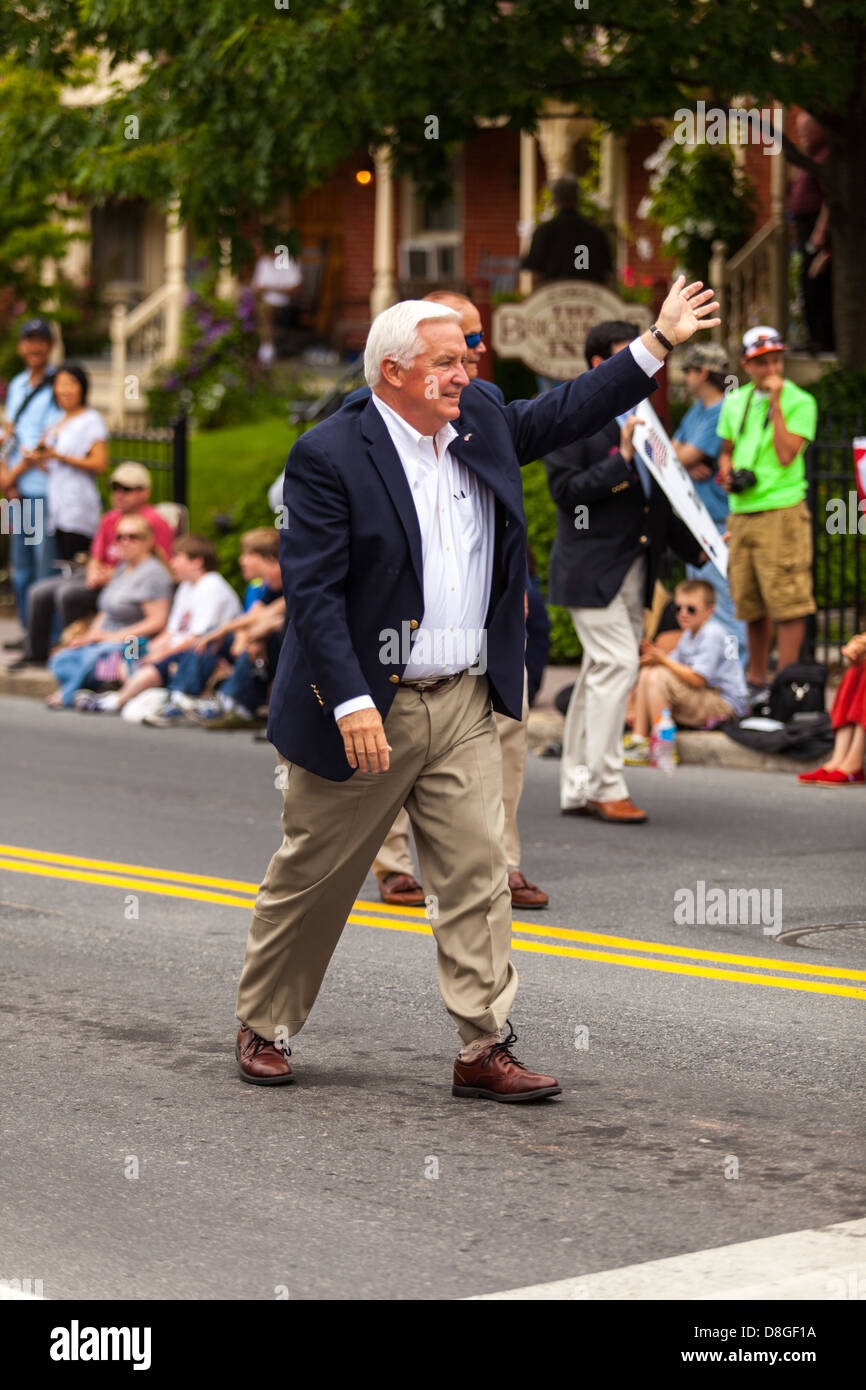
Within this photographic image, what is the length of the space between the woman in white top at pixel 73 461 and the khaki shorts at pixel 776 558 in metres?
5.33

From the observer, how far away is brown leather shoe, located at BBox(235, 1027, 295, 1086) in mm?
5941

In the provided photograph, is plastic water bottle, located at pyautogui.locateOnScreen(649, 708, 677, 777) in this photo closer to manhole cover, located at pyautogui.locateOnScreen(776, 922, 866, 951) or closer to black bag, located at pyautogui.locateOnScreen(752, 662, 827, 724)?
black bag, located at pyautogui.locateOnScreen(752, 662, 827, 724)

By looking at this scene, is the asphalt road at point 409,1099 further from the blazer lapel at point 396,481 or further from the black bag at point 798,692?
the black bag at point 798,692

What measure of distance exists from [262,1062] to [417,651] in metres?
1.18

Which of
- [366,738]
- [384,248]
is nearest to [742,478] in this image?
[366,738]

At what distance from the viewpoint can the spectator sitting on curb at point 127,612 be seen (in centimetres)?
1520

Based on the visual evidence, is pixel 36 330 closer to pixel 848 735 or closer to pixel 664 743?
pixel 664 743

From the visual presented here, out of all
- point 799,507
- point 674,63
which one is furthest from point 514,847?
point 674,63

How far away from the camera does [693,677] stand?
12320mm

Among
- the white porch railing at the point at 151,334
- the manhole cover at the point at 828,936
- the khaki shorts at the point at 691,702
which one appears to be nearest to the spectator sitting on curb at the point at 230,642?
the khaki shorts at the point at 691,702

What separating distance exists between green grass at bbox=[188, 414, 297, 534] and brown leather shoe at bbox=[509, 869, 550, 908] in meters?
13.7

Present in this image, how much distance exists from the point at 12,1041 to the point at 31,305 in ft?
68.9
